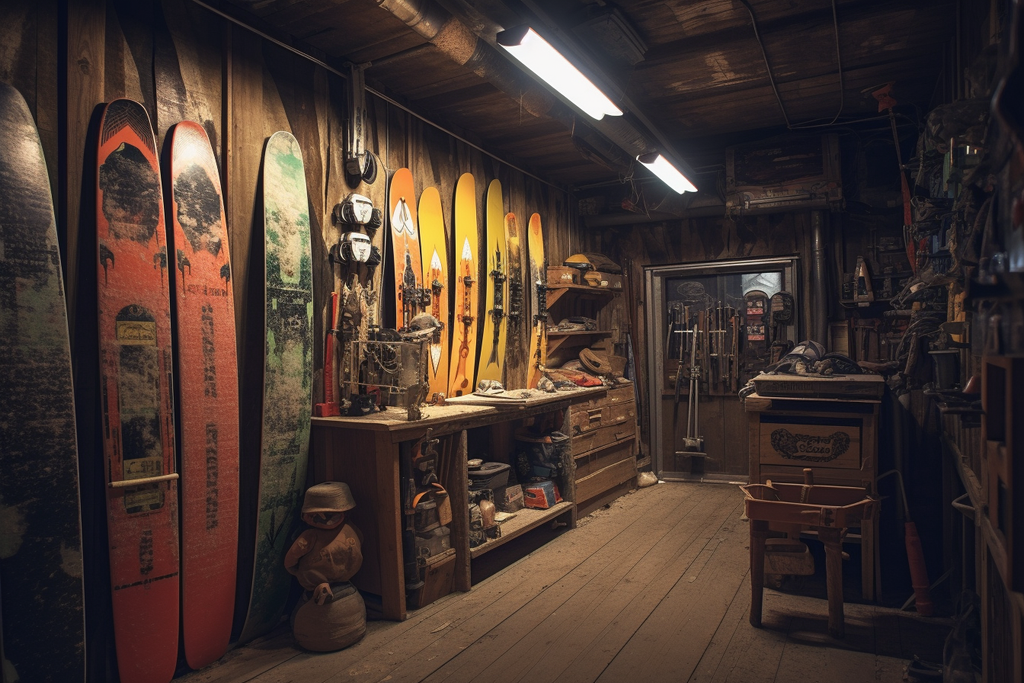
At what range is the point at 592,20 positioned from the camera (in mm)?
3096

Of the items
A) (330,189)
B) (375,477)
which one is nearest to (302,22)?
(330,189)

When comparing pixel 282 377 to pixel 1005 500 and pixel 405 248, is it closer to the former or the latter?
pixel 405 248

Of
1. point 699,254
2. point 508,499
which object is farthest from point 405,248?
point 699,254

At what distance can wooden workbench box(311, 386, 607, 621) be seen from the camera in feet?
9.26

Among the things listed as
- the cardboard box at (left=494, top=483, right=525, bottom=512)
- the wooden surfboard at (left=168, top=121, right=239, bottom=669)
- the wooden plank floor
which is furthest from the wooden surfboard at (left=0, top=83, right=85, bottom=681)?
the cardboard box at (left=494, top=483, right=525, bottom=512)

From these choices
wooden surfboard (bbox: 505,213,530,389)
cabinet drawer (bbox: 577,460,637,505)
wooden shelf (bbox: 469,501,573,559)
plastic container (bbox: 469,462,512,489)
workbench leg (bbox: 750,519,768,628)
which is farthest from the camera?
wooden surfboard (bbox: 505,213,530,389)

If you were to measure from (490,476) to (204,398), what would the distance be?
1747mm

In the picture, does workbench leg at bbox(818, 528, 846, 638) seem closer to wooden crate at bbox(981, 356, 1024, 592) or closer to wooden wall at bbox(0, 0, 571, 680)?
wooden crate at bbox(981, 356, 1024, 592)

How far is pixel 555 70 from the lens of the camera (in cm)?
312

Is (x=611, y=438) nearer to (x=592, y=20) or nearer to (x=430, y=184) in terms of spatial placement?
(x=430, y=184)

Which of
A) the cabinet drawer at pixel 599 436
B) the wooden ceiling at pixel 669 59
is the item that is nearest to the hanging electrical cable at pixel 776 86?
the wooden ceiling at pixel 669 59

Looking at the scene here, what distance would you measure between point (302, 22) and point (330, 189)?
76 centimetres

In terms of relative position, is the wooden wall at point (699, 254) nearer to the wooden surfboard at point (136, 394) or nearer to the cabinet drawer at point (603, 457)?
the cabinet drawer at point (603, 457)

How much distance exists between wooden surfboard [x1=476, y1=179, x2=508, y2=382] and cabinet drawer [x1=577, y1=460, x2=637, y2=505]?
0.97 meters
